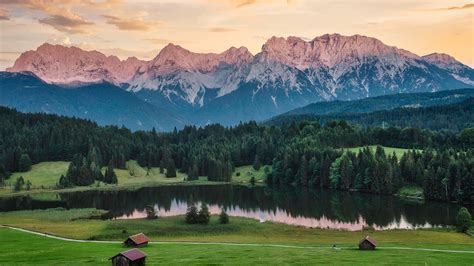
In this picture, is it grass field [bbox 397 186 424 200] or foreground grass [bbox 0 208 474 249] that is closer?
foreground grass [bbox 0 208 474 249]

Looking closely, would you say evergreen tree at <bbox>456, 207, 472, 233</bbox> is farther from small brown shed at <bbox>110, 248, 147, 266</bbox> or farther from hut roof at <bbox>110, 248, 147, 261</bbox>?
hut roof at <bbox>110, 248, 147, 261</bbox>

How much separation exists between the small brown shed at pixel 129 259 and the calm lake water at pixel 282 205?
2559 inches

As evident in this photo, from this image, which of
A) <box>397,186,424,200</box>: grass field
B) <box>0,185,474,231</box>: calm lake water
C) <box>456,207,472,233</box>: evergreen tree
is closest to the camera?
<box>456,207,472,233</box>: evergreen tree

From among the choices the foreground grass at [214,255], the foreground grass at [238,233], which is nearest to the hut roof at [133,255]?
the foreground grass at [214,255]

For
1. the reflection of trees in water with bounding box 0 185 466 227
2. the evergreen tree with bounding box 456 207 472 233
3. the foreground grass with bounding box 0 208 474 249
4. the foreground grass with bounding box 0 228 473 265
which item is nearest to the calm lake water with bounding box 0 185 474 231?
the reflection of trees in water with bounding box 0 185 466 227

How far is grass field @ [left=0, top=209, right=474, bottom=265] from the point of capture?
6212 centimetres

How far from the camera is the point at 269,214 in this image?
5433 inches

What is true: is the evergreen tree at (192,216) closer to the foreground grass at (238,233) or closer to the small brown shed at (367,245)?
the foreground grass at (238,233)

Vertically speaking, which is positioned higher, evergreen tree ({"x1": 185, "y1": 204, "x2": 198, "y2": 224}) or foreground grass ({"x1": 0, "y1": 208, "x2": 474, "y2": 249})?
evergreen tree ({"x1": 185, "y1": 204, "x2": 198, "y2": 224})

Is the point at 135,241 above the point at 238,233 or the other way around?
above

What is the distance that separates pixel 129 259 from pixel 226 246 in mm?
22501

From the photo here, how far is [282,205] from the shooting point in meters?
154

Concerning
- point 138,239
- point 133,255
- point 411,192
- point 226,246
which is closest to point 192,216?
point 138,239

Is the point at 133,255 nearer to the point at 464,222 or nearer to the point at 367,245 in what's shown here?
the point at 367,245
